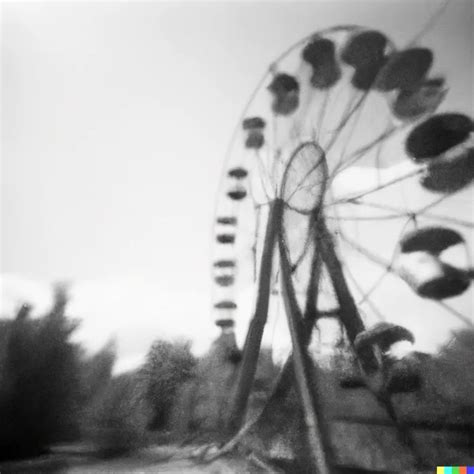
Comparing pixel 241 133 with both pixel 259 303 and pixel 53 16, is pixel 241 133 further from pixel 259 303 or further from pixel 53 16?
pixel 53 16

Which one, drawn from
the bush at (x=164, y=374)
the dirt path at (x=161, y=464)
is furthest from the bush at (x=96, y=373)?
the dirt path at (x=161, y=464)

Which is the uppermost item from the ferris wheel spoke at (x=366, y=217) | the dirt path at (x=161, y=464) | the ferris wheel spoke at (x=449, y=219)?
the ferris wheel spoke at (x=366, y=217)

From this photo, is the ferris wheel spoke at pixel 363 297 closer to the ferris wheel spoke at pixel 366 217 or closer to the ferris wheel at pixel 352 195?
the ferris wheel at pixel 352 195

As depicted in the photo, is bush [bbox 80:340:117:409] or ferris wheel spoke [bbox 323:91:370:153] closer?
bush [bbox 80:340:117:409]

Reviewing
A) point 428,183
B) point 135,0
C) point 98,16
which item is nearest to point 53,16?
point 98,16

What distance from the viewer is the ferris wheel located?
2.64 meters

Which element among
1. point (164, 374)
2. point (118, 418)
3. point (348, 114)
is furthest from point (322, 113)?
point (118, 418)

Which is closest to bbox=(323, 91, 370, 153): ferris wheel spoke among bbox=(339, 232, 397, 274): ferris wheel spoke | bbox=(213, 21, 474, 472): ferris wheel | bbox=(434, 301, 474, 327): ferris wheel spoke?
bbox=(213, 21, 474, 472): ferris wheel

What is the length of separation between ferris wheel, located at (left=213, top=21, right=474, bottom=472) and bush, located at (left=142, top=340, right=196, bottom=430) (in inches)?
13.7

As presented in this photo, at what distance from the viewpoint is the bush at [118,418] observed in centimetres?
246

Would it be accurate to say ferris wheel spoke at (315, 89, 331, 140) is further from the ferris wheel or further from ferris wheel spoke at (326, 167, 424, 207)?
ferris wheel spoke at (326, 167, 424, 207)

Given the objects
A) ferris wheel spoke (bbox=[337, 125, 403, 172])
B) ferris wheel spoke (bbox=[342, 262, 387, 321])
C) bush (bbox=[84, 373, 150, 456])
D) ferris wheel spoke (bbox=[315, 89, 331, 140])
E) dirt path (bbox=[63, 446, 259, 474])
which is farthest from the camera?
ferris wheel spoke (bbox=[315, 89, 331, 140])

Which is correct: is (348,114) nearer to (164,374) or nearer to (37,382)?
(164,374)

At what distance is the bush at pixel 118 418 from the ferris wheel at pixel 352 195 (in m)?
0.64
